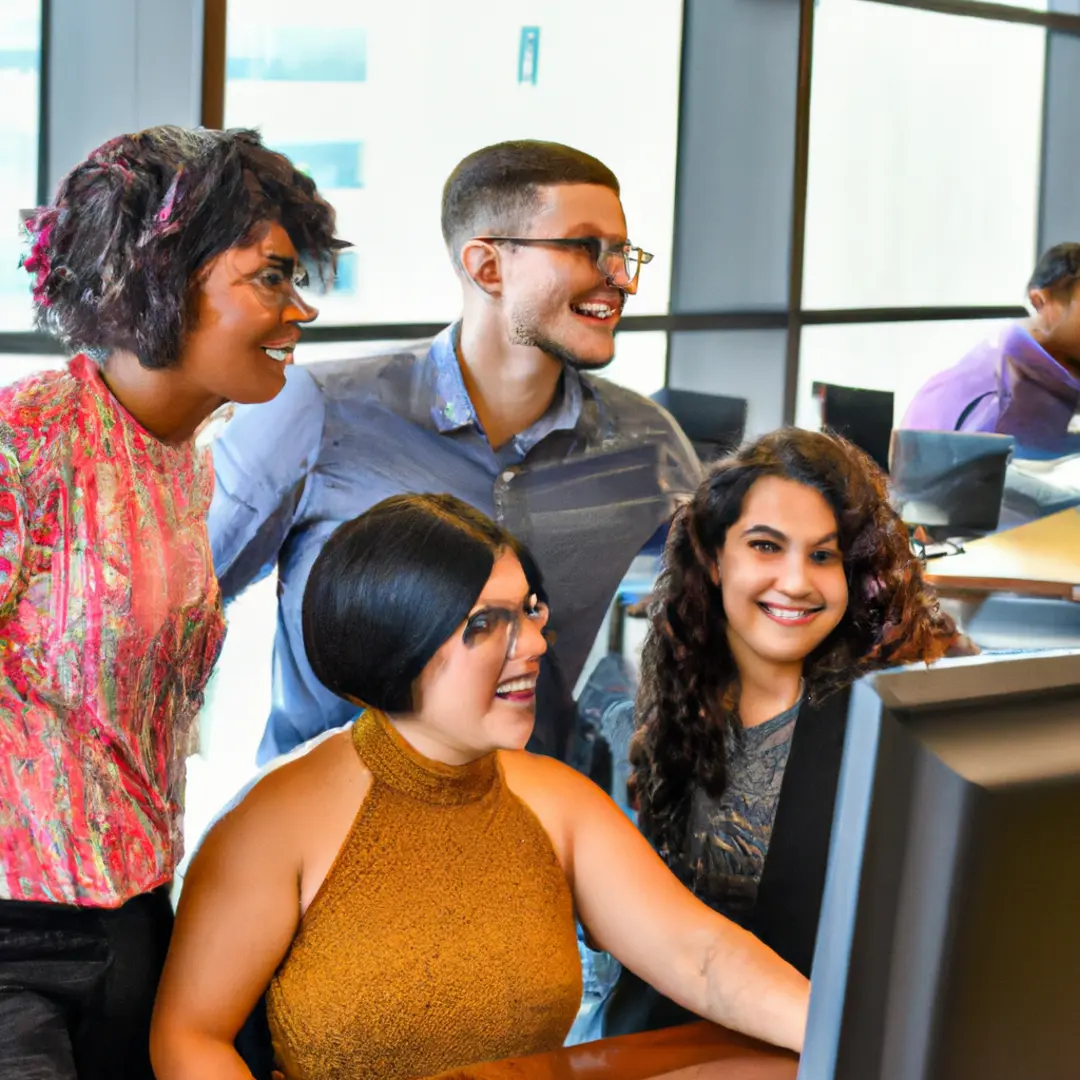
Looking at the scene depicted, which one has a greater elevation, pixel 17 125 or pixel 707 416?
pixel 17 125

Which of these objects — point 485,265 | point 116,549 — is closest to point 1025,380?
point 485,265

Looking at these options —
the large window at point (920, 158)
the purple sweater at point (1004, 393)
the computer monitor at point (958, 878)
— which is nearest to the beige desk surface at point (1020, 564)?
the purple sweater at point (1004, 393)

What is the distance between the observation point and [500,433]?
249 centimetres

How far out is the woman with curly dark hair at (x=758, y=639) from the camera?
2.06 meters

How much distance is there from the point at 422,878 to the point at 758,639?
0.68 meters

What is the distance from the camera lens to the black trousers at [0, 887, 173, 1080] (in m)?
1.42

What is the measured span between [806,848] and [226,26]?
75.7 inches

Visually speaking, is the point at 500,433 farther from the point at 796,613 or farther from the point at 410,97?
the point at 410,97

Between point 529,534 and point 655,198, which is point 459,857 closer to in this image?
point 529,534

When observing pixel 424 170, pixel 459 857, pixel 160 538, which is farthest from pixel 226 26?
pixel 459 857

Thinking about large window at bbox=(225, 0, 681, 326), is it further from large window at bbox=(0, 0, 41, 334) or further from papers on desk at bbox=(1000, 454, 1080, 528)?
papers on desk at bbox=(1000, 454, 1080, 528)

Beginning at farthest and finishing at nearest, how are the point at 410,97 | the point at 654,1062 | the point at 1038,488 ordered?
the point at 1038,488 → the point at 410,97 → the point at 654,1062

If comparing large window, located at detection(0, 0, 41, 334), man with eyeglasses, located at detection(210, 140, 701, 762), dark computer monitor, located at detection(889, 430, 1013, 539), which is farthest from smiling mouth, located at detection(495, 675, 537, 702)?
dark computer monitor, located at detection(889, 430, 1013, 539)

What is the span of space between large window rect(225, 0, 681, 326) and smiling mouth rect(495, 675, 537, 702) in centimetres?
168
